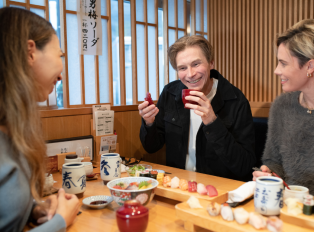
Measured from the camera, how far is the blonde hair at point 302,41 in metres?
1.43

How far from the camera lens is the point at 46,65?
897mm

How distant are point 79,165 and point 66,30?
4.28 ft

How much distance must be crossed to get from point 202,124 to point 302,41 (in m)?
0.77

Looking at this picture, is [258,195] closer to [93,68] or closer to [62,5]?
[93,68]

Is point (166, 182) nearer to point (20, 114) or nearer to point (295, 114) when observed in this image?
point (20, 114)

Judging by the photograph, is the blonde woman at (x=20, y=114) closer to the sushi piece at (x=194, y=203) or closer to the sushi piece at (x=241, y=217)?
the sushi piece at (x=194, y=203)

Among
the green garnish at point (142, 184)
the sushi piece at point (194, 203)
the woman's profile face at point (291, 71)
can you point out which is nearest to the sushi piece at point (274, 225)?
the sushi piece at point (194, 203)

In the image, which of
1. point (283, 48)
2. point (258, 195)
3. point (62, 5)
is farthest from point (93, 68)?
point (258, 195)

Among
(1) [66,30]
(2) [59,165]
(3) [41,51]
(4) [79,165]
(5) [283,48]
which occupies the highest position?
(1) [66,30]

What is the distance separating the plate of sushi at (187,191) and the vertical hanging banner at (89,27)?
1.41 m

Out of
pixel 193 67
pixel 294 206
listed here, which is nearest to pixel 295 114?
pixel 193 67

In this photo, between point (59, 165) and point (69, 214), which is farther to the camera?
point (59, 165)

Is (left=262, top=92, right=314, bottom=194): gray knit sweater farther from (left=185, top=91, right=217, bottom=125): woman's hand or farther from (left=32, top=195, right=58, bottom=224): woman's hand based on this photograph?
(left=32, top=195, right=58, bottom=224): woman's hand

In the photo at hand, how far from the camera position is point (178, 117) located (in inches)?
82.0
